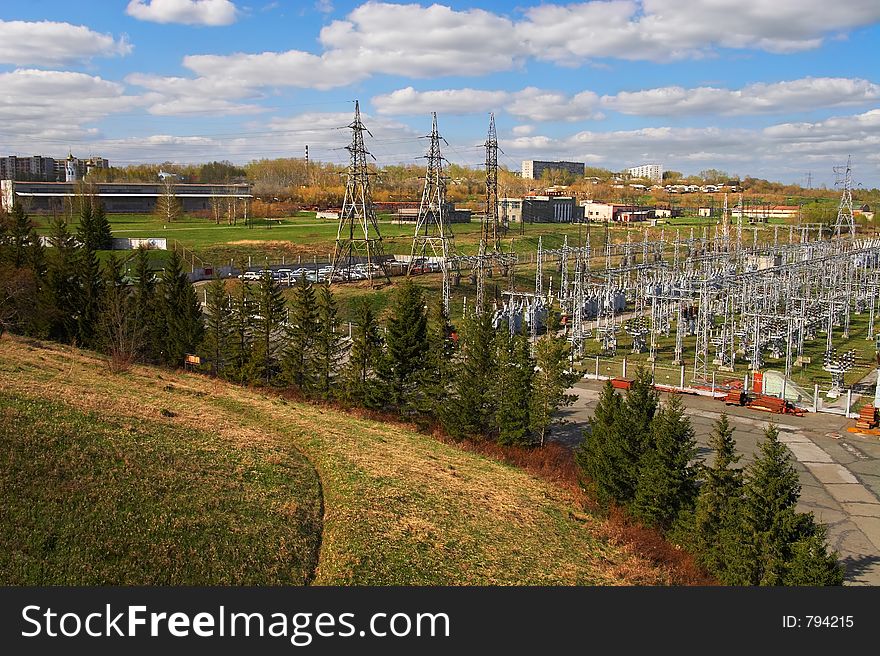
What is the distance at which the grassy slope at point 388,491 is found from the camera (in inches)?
553

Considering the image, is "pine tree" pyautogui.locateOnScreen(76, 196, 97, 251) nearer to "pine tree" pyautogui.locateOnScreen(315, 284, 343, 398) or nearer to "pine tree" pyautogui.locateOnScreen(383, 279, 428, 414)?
"pine tree" pyautogui.locateOnScreen(315, 284, 343, 398)

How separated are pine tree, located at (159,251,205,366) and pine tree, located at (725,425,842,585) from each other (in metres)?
22.7

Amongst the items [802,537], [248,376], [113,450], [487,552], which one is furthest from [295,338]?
[802,537]

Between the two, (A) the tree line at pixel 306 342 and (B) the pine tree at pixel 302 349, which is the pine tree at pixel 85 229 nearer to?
(A) the tree line at pixel 306 342

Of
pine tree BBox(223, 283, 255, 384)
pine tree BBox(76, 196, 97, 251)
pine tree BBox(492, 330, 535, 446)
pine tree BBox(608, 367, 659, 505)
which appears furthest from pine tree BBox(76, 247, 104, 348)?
pine tree BBox(608, 367, 659, 505)

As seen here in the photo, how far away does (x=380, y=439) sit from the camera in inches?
850

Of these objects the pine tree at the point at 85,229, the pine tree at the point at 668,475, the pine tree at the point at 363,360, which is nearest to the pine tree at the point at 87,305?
the pine tree at the point at 85,229

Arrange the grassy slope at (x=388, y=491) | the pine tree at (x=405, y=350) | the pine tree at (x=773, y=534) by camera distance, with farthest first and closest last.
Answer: the pine tree at (x=405, y=350)
the grassy slope at (x=388, y=491)
the pine tree at (x=773, y=534)

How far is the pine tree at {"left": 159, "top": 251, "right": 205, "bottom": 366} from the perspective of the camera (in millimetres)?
29422

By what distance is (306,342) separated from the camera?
26594mm

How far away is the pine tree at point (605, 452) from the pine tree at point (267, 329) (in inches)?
553

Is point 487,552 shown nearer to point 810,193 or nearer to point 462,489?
point 462,489

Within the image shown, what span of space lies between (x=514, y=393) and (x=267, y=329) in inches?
431

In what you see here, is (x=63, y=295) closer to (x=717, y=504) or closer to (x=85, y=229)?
(x=85, y=229)
